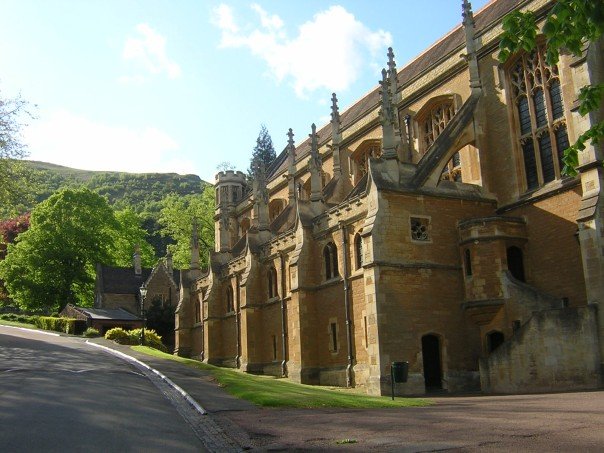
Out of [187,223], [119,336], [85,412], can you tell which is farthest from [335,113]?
[187,223]

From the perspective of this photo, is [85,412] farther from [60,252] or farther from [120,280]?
[120,280]

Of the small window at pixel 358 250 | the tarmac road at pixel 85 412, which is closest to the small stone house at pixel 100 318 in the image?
the tarmac road at pixel 85 412

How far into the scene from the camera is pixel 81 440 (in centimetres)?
979

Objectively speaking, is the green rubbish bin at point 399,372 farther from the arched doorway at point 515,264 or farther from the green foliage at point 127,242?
the green foliage at point 127,242

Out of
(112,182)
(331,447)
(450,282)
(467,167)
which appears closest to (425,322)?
(450,282)

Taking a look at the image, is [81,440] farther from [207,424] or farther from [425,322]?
[425,322]

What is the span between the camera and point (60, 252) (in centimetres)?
5734

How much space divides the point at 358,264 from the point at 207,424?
15568mm

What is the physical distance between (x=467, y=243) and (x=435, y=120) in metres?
8.71

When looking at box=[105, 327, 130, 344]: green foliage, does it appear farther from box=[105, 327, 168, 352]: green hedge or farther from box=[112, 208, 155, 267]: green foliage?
box=[112, 208, 155, 267]: green foliage

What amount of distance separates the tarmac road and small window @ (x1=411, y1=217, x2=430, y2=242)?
36.4ft

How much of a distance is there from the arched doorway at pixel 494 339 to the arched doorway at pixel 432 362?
1833mm

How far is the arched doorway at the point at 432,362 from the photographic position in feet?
77.7

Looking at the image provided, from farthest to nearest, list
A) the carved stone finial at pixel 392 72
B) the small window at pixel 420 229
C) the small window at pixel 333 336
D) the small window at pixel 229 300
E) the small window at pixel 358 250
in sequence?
the small window at pixel 229 300, the carved stone finial at pixel 392 72, the small window at pixel 333 336, the small window at pixel 358 250, the small window at pixel 420 229
